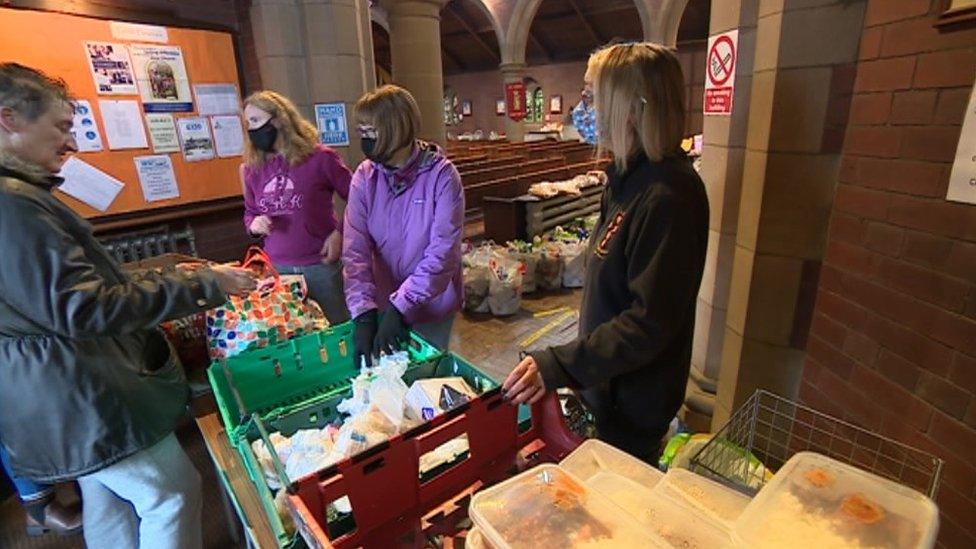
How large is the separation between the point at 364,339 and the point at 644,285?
96 cm

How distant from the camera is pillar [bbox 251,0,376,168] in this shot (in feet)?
12.1

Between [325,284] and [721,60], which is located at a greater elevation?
[721,60]

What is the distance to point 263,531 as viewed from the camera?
1.21 metres

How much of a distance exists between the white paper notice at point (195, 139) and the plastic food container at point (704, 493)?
3.81m

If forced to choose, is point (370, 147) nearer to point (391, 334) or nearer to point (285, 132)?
point (391, 334)

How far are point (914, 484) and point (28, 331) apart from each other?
253 cm

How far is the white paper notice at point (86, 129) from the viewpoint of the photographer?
3.04 meters

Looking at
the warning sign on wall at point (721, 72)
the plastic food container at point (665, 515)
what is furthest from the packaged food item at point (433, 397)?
the warning sign on wall at point (721, 72)

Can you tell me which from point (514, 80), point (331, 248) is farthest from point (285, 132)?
point (514, 80)

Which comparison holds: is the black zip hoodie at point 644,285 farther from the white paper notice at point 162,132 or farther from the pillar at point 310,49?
the white paper notice at point 162,132

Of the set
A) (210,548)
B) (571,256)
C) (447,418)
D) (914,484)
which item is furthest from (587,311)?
(571,256)

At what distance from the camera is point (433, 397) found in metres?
1.27

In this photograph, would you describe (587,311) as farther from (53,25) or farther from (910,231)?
(53,25)

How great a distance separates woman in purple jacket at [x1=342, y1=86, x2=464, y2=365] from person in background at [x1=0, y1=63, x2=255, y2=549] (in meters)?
0.45
